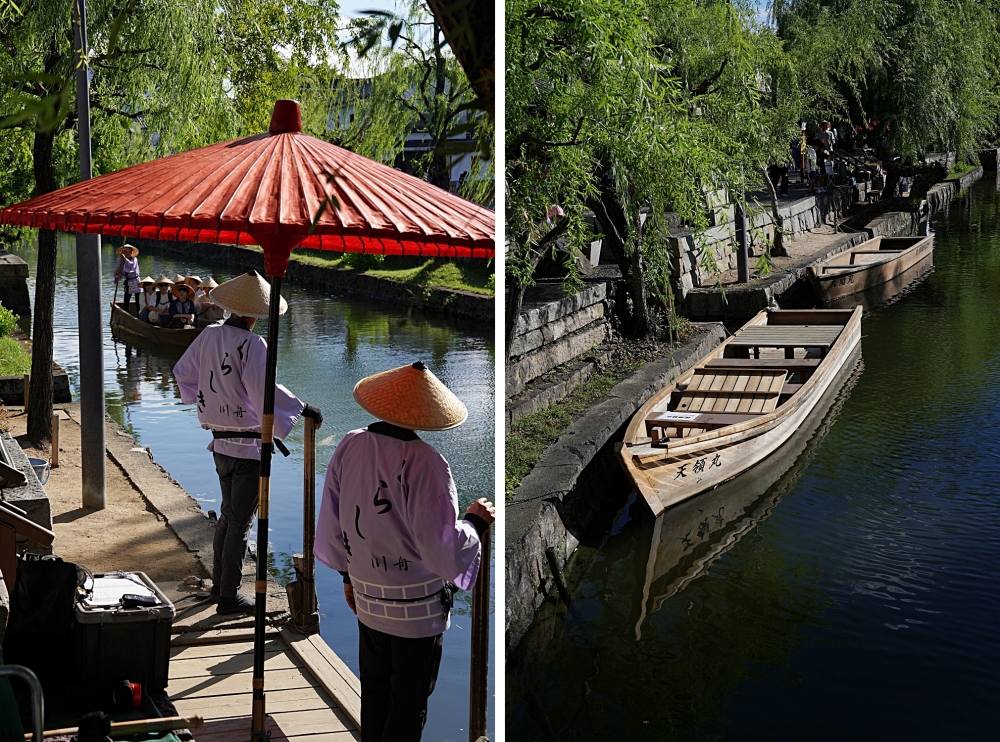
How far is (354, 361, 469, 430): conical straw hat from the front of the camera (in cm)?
187

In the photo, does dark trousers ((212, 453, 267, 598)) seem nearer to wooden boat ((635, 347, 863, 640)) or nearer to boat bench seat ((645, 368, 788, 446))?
wooden boat ((635, 347, 863, 640))

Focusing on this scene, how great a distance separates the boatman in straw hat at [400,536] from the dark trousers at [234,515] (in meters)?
1.00

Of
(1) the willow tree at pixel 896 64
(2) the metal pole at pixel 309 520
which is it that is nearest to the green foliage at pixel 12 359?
(2) the metal pole at pixel 309 520

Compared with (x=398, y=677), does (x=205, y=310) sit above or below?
above

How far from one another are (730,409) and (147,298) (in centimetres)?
611

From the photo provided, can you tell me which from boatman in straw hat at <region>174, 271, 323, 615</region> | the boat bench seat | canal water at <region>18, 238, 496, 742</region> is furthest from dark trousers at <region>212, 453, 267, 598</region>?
the boat bench seat

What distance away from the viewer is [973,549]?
5.25m

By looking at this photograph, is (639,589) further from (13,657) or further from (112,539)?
(13,657)

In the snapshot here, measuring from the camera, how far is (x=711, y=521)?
5.75m

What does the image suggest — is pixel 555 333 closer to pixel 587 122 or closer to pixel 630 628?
pixel 630 628

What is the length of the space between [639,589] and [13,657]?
10.9 ft

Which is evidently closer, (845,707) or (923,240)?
(845,707)

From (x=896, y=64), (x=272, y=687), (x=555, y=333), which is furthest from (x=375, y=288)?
(x=272, y=687)

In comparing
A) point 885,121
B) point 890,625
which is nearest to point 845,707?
point 890,625
